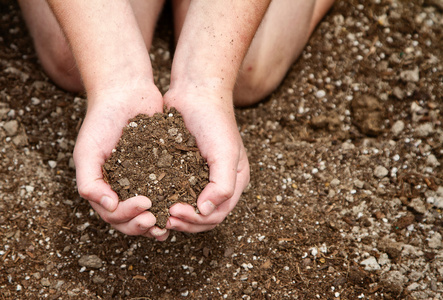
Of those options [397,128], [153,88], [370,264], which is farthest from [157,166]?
[397,128]

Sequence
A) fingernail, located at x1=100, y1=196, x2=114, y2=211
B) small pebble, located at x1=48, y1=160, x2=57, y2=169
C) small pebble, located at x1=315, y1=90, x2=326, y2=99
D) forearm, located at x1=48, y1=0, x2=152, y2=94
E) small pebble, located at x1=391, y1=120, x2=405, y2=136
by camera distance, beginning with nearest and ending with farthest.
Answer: fingernail, located at x1=100, y1=196, x2=114, y2=211 → forearm, located at x1=48, y1=0, x2=152, y2=94 → small pebble, located at x1=48, y1=160, x2=57, y2=169 → small pebble, located at x1=391, y1=120, x2=405, y2=136 → small pebble, located at x1=315, y1=90, x2=326, y2=99

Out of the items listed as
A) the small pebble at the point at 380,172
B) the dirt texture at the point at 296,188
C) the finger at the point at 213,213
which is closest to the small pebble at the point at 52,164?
the dirt texture at the point at 296,188

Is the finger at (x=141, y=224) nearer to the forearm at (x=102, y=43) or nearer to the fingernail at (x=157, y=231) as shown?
the fingernail at (x=157, y=231)

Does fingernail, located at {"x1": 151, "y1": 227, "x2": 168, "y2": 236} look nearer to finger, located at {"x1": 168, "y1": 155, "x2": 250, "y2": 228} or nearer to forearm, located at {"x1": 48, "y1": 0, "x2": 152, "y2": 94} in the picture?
finger, located at {"x1": 168, "y1": 155, "x2": 250, "y2": 228}

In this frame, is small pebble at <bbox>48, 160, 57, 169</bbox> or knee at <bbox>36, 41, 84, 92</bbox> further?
knee at <bbox>36, 41, 84, 92</bbox>

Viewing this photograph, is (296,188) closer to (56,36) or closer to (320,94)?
(320,94)

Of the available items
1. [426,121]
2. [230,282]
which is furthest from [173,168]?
[426,121]

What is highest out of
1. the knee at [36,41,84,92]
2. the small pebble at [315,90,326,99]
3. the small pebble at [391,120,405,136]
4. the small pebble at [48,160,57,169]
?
the small pebble at [391,120,405,136]

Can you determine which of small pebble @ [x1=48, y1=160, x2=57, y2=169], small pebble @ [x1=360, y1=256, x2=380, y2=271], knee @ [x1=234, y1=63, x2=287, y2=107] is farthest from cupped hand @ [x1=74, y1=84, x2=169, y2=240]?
small pebble @ [x1=360, y1=256, x2=380, y2=271]
